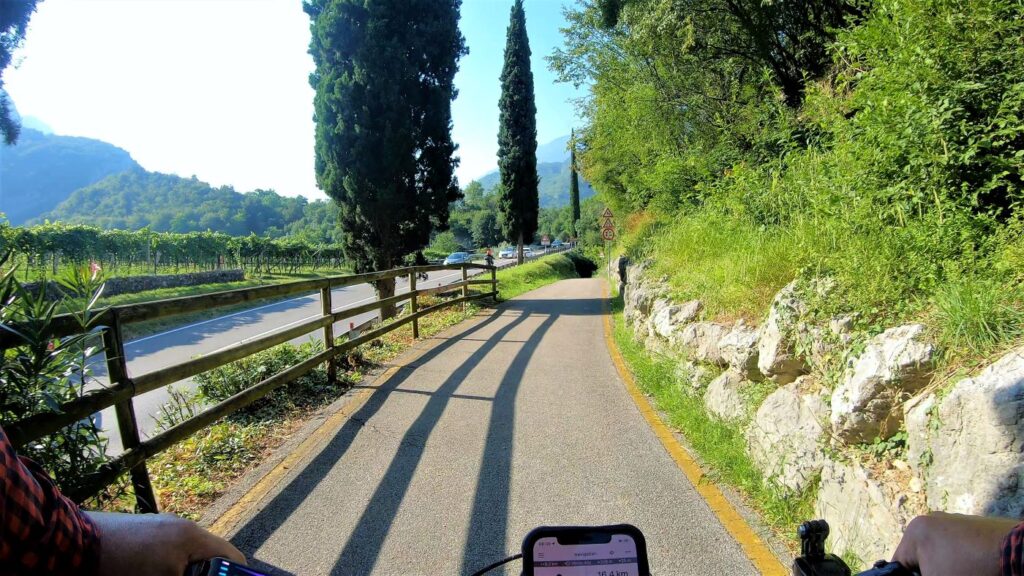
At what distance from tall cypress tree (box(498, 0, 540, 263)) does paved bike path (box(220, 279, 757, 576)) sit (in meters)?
30.8

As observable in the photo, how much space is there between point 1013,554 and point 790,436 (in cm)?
223

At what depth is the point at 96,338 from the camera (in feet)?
10.1

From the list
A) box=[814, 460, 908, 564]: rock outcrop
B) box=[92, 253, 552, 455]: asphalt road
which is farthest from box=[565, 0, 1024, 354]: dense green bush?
box=[92, 253, 552, 455]: asphalt road

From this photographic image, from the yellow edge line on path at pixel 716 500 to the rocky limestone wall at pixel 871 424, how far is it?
1.17 feet

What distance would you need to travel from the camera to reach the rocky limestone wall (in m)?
2.16

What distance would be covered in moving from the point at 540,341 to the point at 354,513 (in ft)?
21.8

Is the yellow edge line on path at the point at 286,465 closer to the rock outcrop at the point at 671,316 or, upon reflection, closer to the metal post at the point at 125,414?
the metal post at the point at 125,414

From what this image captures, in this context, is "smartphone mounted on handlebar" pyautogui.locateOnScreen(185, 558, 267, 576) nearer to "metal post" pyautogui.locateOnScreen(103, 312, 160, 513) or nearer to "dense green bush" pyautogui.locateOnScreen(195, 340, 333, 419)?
"metal post" pyautogui.locateOnScreen(103, 312, 160, 513)

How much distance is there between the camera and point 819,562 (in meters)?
1.50

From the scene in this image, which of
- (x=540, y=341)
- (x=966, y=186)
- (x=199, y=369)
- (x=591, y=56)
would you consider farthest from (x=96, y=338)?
(x=591, y=56)

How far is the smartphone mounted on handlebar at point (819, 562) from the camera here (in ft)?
4.82

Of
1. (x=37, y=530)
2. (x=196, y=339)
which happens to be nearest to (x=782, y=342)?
(x=37, y=530)

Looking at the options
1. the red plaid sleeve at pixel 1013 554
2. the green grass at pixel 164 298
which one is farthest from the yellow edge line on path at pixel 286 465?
the green grass at pixel 164 298

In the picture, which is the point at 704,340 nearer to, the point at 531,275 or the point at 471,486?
the point at 471,486
